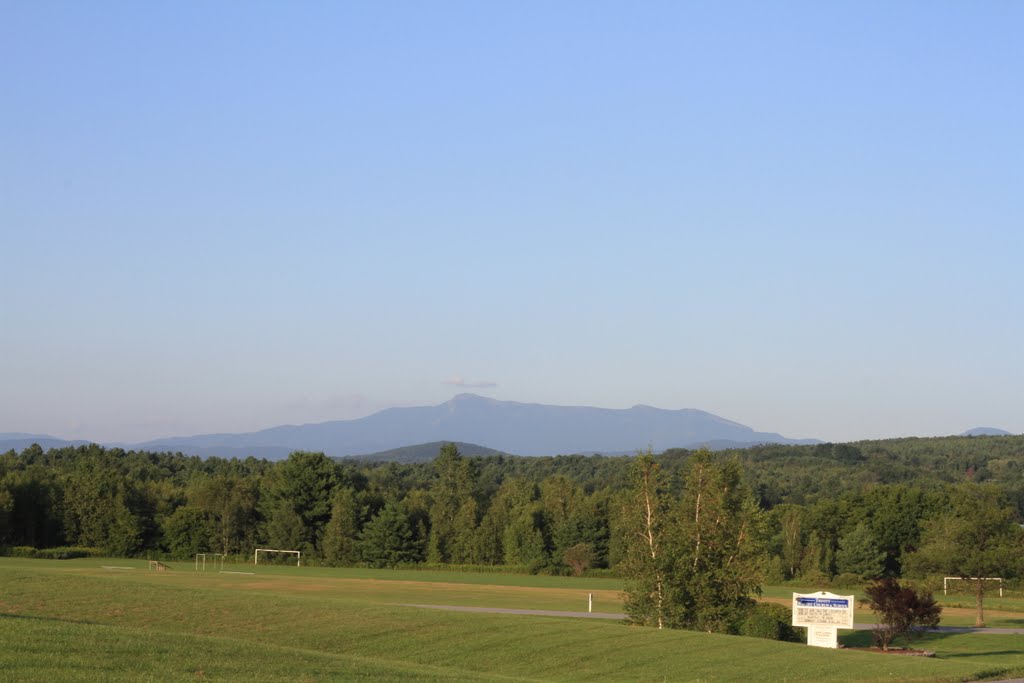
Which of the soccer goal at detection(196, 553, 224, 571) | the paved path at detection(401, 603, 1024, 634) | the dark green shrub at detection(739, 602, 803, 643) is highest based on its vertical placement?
the dark green shrub at detection(739, 602, 803, 643)

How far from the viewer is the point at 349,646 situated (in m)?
31.0

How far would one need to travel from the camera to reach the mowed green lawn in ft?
69.4

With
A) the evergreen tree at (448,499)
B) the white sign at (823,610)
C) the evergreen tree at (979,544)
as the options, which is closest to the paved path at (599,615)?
the evergreen tree at (979,544)

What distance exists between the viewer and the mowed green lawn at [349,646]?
21.2 metres

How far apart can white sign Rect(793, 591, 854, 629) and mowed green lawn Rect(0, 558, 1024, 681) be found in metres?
3.85

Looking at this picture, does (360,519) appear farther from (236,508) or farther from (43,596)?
(43,596)

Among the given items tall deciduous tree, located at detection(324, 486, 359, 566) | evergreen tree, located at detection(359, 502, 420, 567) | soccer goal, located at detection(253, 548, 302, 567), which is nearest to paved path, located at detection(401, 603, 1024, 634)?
evergreen tree, located at detection(359, 502, 420, 567)

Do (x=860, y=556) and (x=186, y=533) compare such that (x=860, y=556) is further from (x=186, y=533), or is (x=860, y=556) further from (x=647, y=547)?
(x=186, y=533)

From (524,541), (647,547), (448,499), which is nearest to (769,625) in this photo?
(647,547)

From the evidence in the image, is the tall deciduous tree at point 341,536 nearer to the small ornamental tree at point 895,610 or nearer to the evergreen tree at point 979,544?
the evergreen tree at point 979,544

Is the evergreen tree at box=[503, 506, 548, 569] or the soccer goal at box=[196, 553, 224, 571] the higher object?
the evergreen tree at box=[503, 506, 548, 569]

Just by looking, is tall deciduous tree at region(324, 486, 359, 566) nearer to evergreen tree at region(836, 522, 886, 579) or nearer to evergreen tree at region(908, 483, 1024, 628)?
evergreen tree at region(836, 522, 886, 579)

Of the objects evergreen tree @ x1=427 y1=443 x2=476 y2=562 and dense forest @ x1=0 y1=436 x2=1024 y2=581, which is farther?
evergreen tree @ x1=427 y1=443 x2=476 y2=562

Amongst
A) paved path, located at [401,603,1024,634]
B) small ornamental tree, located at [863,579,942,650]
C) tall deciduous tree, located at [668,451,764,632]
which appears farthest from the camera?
paved path, located at [401,603,1024,634]
